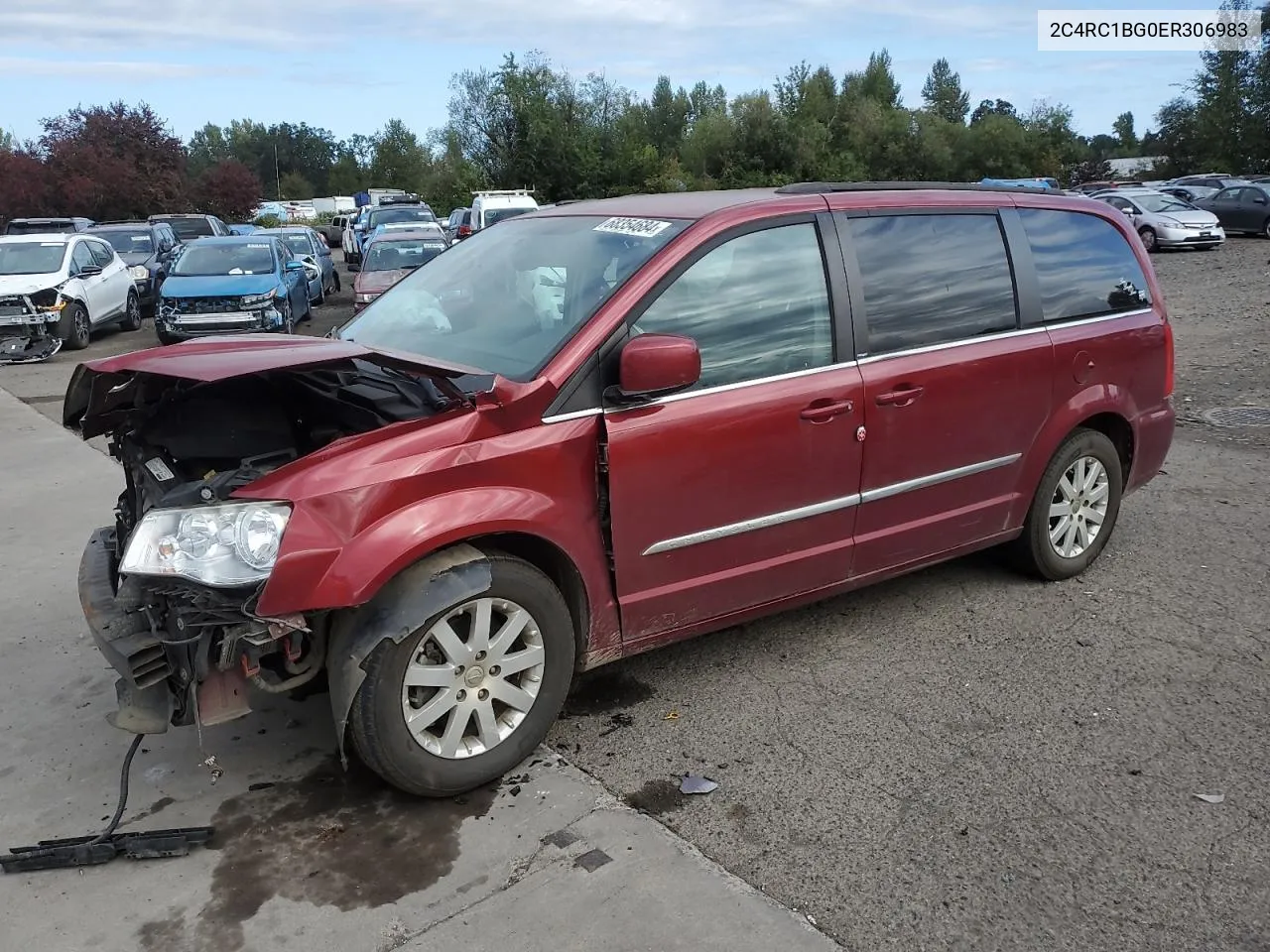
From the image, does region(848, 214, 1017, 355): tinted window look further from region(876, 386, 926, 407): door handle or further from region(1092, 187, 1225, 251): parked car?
region(1092, 187, 1225, 251): parked car

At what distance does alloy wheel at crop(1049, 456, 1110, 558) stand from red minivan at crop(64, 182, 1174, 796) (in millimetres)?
119

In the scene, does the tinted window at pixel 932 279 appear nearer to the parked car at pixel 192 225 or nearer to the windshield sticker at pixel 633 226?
the windshield sticker at pixel 633 226

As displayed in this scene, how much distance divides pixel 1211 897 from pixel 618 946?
1.67m

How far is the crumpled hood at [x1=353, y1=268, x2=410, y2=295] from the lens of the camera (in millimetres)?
14273

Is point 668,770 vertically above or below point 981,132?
below

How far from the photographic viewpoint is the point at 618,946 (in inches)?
106

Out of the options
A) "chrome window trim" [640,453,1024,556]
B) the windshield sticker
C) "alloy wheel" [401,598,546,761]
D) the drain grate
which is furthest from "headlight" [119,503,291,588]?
the drain grate

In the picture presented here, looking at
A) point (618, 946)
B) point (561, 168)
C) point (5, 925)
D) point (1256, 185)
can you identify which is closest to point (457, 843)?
point (618, 946)

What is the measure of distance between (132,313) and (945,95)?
Result: 71.9 meters

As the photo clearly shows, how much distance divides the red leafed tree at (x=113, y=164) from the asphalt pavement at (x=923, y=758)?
130ft

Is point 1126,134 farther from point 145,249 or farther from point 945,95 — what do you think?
point 145,249

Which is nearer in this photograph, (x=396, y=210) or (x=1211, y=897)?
(x=1211, y=897)

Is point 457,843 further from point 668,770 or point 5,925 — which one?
point 5,925

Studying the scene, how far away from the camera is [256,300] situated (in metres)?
14.8
